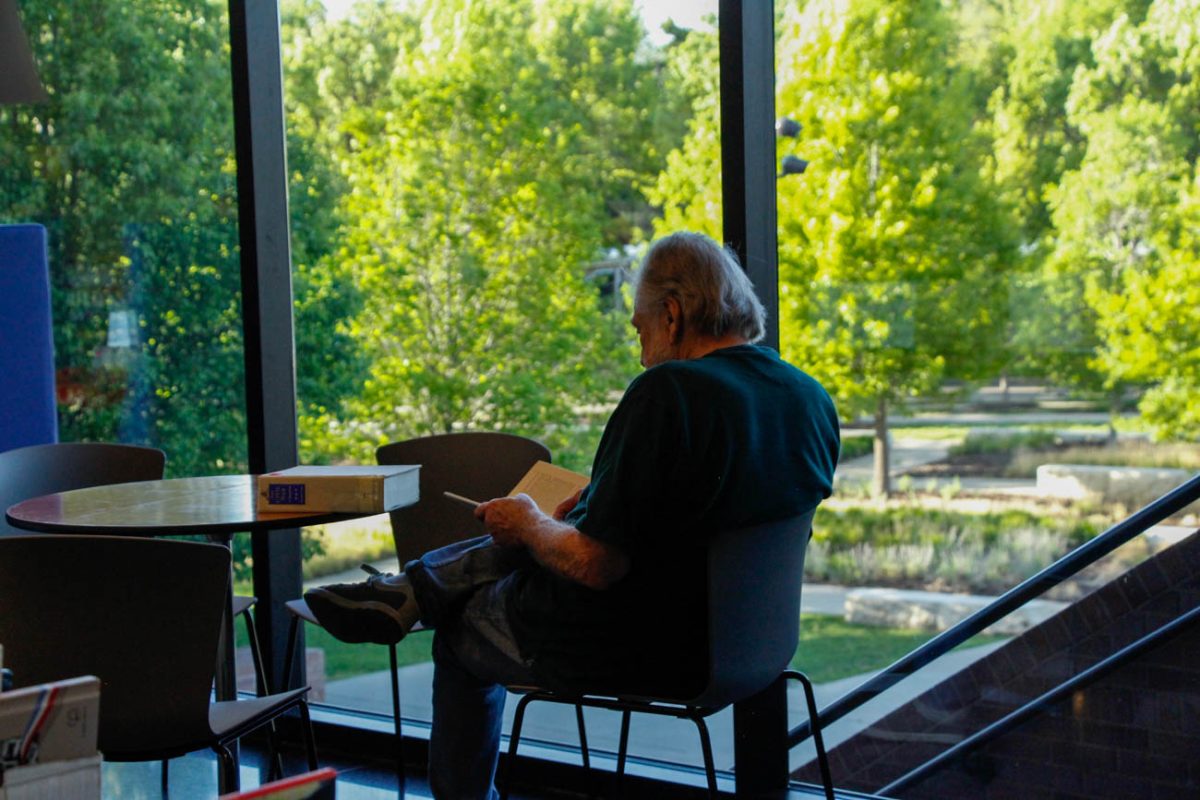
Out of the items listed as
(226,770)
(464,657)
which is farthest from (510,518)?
(226,770)

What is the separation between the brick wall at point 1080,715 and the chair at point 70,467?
166 centimetres

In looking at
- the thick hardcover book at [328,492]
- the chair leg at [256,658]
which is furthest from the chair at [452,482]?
the thick hardcover book at [328,492]

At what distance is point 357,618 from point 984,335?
170 cm

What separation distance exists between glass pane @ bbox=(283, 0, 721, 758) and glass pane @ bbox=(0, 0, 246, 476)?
1.05ft

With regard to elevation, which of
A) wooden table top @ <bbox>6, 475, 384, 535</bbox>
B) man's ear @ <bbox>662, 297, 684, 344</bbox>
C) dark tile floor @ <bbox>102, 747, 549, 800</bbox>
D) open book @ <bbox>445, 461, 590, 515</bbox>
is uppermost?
man's ear @ <bbox>662, 297, 684, 344</bbox>

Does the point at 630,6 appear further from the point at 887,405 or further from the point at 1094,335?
the point at 1094,335

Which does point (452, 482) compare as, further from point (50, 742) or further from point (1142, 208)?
point (50, 742)

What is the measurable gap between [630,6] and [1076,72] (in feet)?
4.94

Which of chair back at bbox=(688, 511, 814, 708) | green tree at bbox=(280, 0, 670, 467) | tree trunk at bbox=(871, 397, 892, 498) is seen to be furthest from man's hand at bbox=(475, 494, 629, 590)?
green tree at bbox=(280, 0, 670, 467)

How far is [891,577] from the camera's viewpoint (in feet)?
10.6

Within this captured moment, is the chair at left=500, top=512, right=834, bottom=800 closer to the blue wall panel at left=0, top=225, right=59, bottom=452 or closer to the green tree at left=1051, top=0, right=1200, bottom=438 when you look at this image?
the green tree at left=1051, top=0, right=1200, bottom=438

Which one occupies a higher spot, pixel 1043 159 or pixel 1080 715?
pixel 1043 159

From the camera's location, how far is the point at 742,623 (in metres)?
2.07

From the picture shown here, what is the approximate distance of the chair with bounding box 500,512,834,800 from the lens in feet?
6.67
